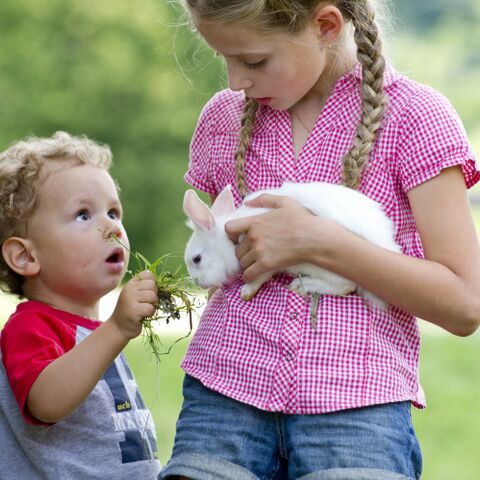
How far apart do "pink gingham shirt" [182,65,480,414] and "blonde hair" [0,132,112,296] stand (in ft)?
2.21

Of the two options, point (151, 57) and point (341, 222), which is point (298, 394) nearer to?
point (341, 222)

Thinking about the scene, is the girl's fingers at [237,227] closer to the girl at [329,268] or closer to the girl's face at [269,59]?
the girl at [329,268]

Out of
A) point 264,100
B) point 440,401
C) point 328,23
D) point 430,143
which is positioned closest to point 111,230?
point 264,100

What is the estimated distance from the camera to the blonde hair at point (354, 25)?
2539 mm

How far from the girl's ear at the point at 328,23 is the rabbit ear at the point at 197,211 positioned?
20.4 inches

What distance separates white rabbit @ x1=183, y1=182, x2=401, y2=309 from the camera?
2.50 metres

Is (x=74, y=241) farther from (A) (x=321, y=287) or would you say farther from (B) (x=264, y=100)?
(A) (x=321, y=287)

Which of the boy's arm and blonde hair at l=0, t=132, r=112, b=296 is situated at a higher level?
blonde hair at l=0, t=132, r=112, b=296

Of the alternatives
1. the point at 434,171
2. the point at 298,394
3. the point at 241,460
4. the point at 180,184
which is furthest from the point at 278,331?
the point at 180,184

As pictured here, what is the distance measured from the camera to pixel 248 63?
261 cm

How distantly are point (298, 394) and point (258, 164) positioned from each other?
2.07 feet

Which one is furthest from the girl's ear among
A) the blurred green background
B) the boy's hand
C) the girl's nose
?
the blurred green background

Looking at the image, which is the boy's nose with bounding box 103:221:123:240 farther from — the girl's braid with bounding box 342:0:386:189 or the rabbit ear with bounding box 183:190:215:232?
the girl's braid with bounding box 342:0:386:189

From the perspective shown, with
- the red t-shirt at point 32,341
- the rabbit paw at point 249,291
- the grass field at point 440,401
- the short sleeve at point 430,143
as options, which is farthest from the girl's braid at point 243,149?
the grass field at point 440,401
